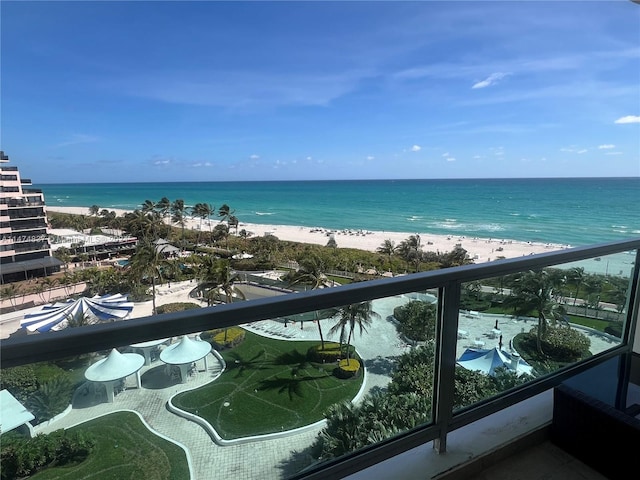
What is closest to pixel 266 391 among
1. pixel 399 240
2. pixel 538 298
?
pixel 538 298

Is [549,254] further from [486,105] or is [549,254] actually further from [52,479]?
[486,105]

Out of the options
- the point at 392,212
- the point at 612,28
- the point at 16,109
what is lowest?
the point at 392,212

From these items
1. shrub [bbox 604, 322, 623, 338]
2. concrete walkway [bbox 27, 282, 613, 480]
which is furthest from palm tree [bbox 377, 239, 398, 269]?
concrete walkway [bbox 27, 282, 613, 480]

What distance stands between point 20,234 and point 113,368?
3482 centimetres

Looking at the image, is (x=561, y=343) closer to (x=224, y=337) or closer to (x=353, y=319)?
(x=353, y=319)

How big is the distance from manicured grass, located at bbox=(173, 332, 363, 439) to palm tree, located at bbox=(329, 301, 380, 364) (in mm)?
107

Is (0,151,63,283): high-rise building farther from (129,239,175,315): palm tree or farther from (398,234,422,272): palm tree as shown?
(398,234,422,272): palm tree

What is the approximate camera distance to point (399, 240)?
31.0 m

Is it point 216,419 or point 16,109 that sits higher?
point 16,109

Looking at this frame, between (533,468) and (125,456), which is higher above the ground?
(125,456)

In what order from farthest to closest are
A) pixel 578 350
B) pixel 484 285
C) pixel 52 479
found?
pixel 578 350, pixel 484 285, pixel 52 479

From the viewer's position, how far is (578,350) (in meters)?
1.81

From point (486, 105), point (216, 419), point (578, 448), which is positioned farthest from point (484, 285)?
point (486, 105)

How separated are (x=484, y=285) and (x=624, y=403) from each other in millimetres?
1048
